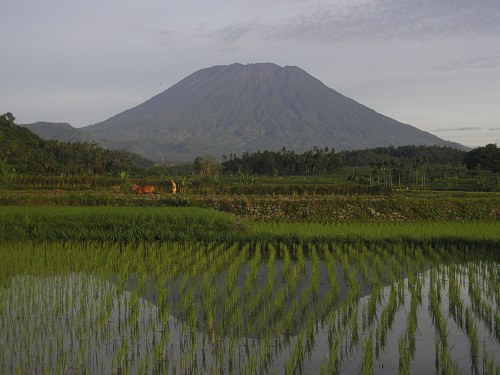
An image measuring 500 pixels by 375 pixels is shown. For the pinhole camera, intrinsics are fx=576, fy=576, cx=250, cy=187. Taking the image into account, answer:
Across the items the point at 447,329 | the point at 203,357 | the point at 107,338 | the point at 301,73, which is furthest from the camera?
the point at 301,73

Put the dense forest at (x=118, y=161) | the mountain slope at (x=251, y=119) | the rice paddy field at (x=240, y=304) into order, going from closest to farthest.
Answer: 1. the rice paddy field at (x=240, y=304)
2. the dense forest at (x=118, y=161)
3. the mountain slope at (x=251, y=119)

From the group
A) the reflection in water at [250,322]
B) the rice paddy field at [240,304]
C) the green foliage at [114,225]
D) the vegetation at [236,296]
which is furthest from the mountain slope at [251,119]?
the reflection in water at [250,322]

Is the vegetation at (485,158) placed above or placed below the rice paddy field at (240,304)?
above

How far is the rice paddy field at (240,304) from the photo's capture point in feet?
15.9

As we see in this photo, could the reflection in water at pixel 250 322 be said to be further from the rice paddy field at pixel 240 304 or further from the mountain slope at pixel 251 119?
the mountain slope at pixel 251 119

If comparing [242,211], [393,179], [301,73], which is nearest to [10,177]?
[242,211]

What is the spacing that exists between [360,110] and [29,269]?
642 feet

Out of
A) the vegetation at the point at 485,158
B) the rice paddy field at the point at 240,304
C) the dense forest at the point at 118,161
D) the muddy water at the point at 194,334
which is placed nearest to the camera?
the muddy water at the point at 194,334

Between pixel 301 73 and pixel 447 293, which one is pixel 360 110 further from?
pixel 447 293

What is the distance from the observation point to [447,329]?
598cm

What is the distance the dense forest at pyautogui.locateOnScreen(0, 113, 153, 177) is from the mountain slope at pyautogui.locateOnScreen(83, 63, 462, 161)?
348 ft

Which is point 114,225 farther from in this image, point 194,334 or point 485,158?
point 485,158

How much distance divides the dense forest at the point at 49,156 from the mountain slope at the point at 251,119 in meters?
106

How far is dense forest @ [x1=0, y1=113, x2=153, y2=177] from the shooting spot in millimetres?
45397
